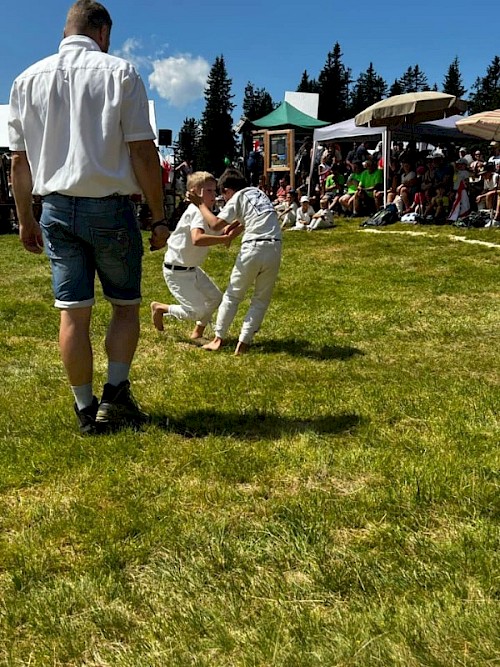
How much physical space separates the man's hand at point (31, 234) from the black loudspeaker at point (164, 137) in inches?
769

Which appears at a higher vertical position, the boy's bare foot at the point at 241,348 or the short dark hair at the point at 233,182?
the short dark hair at the point at 233,182

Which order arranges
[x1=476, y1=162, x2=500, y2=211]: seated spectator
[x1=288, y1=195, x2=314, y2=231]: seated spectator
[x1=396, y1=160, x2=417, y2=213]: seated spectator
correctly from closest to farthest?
[x1=476, y1=162, x2=500, y2=211]: seated spectator < [x1=288, y1=195, x2=314, y2=231]: seated spectator < [x1=396, y1=160, x2=417, y2=213]: seated spectator

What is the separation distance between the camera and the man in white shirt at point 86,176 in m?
2.98

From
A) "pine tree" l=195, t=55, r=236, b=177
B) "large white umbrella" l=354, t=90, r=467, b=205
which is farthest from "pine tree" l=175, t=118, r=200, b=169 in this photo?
"large white umbrella" l=354, t=90, r=467, b=205

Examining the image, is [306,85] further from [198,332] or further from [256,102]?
[198,332]

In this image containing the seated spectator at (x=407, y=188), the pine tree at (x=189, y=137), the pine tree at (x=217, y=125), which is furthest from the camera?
the pine tree at (x=189, y=137)

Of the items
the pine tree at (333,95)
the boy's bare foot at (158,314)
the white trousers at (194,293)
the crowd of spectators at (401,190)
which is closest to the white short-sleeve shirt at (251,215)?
the white trousers at (194,293)

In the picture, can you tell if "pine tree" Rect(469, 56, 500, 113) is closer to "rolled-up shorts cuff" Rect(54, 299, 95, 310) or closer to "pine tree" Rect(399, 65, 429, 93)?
"pine tree" Rect(399, 65, 429, 93)

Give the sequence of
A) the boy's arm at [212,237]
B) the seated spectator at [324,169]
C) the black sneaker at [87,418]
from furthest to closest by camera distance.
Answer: the seated spectator at [324,169]
the boy's arm at [212,237]
the black sneaker at [87,418]

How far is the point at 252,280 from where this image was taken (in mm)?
5340

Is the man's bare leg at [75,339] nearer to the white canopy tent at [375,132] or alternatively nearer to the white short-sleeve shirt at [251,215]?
the white short-sleeve shirt at [251,215]

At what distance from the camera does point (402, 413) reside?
141 inches

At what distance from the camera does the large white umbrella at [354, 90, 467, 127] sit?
1439cm

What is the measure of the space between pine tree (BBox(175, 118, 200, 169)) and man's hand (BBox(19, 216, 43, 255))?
84.2m
